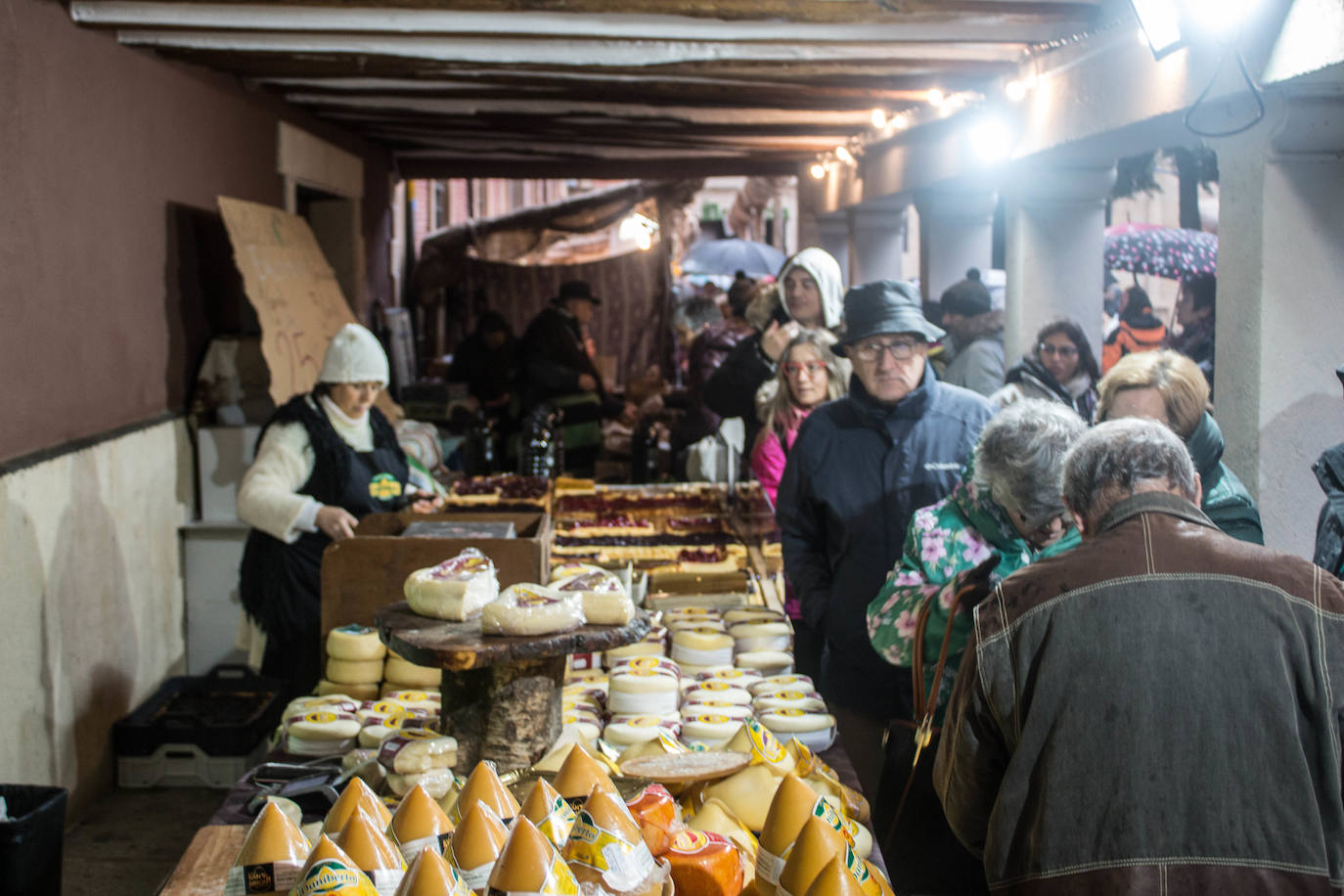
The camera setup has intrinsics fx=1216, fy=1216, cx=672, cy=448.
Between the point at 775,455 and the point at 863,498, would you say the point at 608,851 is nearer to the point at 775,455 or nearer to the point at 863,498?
the point at 863,498

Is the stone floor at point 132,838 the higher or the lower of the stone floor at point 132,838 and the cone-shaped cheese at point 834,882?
the lower

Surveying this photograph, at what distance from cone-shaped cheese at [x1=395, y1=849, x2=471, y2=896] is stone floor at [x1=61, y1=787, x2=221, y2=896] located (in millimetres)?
3010

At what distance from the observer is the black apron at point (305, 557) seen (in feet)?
15.0

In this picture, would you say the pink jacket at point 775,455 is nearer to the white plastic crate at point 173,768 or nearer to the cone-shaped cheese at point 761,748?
the cone-shaped cheese at point 761,748

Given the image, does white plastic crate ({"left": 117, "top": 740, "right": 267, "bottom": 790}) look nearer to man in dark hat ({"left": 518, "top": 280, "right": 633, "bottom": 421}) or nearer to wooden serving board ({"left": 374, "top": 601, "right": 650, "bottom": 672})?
wooden serving board ({"left": 374, "top": 601, "right": 650, "bottom": 672})

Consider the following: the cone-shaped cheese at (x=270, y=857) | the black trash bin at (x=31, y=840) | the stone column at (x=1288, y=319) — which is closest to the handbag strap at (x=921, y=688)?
A: the cone-shaped cheese at (x=270, y=857)

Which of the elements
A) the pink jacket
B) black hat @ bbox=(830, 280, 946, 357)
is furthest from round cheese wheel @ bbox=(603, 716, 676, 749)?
the pink jacket

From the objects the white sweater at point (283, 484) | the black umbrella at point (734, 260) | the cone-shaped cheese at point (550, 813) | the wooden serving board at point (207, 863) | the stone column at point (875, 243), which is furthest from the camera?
the black umbrella at point (734, 260)

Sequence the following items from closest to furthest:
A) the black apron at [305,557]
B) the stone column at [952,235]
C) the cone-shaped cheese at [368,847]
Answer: the cone-shaped cheese at [368,847]
the black apron at [305,557]
the stone column at [952,235]

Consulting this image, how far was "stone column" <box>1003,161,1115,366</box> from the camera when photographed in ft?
22.3

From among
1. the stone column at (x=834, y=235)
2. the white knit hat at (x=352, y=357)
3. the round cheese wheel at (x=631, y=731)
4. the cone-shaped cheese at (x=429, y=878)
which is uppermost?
the stone column at (x=834, y=235)

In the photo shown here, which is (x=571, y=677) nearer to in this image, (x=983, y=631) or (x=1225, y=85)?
(x=983, y=631)

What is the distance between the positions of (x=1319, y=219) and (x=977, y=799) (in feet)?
9.10

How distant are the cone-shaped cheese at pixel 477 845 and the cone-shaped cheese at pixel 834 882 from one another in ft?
1.50
